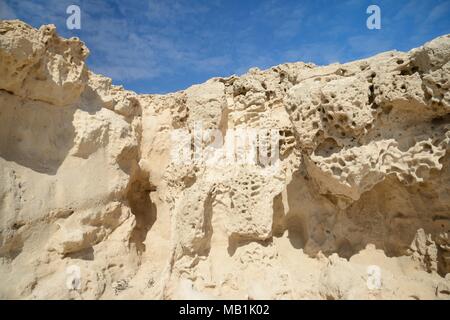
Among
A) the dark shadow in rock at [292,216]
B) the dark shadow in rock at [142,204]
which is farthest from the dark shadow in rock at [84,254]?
the dark shadow in rock at [292,216]

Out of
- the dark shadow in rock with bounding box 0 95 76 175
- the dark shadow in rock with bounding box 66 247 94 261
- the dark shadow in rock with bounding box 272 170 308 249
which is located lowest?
the dark shadow in rock with bounding box 66 247 94 261

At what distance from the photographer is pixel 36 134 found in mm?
3547

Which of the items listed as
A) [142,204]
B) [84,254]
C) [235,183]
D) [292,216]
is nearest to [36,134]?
[84,254]

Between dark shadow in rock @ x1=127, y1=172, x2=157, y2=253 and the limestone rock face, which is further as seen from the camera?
dark shadow in rock @ x1=127, y1=172, x2=157, y2=253

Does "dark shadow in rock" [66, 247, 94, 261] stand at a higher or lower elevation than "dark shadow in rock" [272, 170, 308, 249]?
lower

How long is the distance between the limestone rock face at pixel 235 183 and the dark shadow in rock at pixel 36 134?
1cm

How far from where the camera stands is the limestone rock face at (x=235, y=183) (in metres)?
3.22

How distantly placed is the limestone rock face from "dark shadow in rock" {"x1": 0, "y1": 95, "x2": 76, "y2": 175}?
0.5 inches

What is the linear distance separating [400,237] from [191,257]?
2453mm

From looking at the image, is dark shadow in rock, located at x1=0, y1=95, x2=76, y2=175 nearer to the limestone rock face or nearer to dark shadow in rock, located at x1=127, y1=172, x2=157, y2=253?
the limestone rock face

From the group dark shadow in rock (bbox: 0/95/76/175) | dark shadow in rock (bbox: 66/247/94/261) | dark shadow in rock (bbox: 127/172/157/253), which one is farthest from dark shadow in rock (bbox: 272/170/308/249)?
dark shadow in rock (bbox: 0/95/76/175)

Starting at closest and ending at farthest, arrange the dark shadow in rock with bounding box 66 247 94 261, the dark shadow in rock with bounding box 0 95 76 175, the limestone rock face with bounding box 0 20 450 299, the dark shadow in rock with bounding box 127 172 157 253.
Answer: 1. the limestone rock face with bounding box 0 20 450 299
2. the dark shadow in rock with bounding box 0 95 76 175
3. the dark shadow in rock with bounding box 66 247 94 261
4. the dark shadow in rock with bounding box 127 172 157 253

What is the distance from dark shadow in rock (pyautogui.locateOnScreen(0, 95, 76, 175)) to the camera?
3.34m

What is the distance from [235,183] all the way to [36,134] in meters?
2.40
